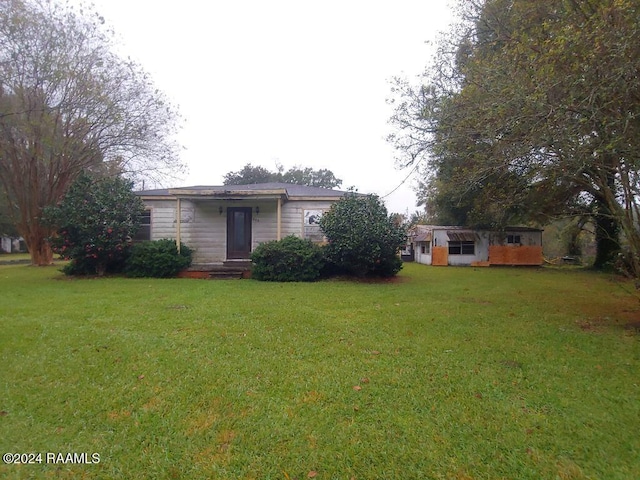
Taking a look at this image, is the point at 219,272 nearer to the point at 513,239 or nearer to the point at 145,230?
the point at 145,230

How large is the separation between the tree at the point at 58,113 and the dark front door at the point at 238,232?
6.24 meters

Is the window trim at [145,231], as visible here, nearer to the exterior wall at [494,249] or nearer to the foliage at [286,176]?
the exterior wall at [494,249]

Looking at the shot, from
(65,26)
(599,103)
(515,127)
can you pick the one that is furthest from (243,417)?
(65,26)

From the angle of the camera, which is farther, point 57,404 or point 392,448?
point 57,404

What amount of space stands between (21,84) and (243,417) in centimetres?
1485

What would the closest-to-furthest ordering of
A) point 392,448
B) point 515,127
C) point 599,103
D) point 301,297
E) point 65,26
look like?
point 392,448 < point 599,103 < point 515,127 < point 301,297 < point 65,26

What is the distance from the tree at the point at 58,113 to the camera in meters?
12.1

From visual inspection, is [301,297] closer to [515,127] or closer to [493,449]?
[515,127]

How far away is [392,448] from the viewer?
2.45 meters

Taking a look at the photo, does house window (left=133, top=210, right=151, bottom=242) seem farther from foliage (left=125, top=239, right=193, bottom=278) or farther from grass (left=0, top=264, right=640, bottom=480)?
grass (left=0, top=264, right=640, bottom=480)

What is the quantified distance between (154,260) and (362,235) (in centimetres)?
663

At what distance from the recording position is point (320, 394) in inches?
127

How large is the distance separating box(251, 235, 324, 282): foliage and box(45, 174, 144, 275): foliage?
431 centimetres

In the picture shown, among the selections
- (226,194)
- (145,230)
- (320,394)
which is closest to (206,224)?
(226,194)
